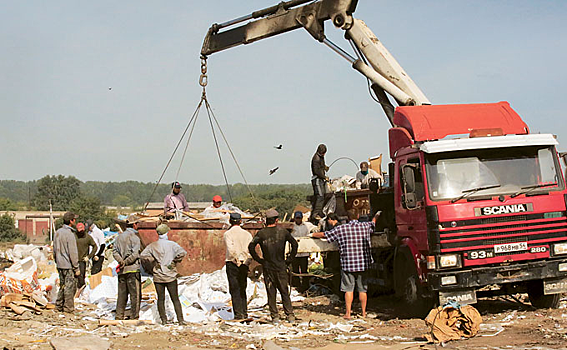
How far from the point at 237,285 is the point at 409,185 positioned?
314cm

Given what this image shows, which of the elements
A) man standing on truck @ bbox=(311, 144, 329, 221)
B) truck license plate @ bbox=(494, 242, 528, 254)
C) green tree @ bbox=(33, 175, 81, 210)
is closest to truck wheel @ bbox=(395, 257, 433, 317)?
truck license plate @ bbox=(494, 242, 528, 254)

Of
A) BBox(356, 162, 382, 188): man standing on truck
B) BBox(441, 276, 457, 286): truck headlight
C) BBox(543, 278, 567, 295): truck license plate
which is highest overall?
BBox(356, 162, 382, 188): man standing on truck

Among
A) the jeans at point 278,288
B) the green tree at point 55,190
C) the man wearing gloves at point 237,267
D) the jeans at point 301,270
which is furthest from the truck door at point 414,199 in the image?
the green tree at point 55,190

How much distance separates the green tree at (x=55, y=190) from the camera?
95.8 metres

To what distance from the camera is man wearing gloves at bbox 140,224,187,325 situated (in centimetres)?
956

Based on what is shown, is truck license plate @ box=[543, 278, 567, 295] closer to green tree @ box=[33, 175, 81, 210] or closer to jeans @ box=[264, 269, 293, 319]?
jeans @ box=[264, 269, 293, 319]

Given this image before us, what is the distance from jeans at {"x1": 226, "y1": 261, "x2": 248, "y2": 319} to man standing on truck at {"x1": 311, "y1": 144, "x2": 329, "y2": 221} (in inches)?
200

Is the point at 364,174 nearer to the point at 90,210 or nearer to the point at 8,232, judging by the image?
the point at 8,232

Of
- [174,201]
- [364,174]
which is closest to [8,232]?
[174,201]

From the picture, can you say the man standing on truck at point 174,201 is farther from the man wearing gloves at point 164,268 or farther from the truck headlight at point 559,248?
the truck headlight at point 559,248

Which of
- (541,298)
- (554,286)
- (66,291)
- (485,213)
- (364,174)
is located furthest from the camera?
(364,174)

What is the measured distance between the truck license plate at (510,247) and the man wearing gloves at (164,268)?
4.75m

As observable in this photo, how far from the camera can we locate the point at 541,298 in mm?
9523

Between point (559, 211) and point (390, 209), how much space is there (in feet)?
9.52
